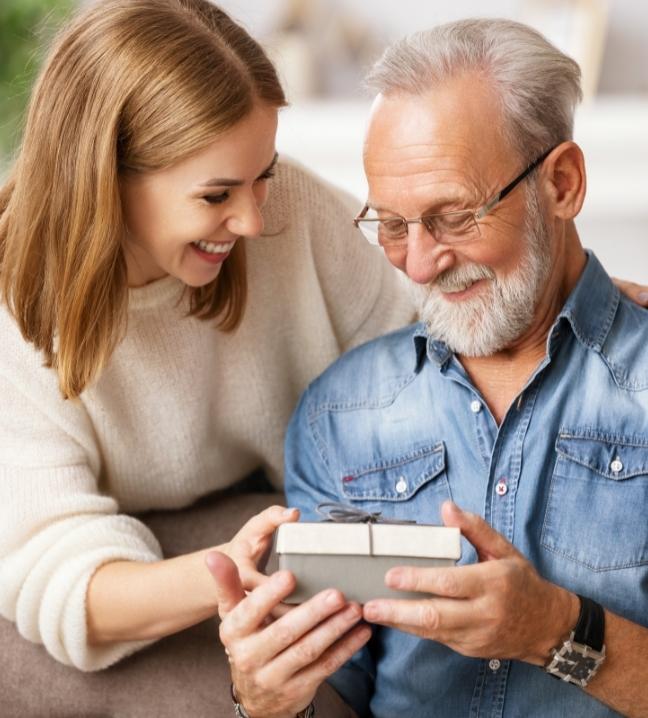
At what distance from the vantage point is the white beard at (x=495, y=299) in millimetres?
1548

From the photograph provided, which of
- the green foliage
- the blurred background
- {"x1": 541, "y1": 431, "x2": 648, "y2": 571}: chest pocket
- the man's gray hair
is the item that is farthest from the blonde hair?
the blurred background

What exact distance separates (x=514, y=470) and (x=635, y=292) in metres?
0.38

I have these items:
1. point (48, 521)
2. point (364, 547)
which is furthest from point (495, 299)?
point (48, 521)

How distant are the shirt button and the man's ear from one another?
1.48ft

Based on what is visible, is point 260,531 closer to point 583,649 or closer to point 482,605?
point 482,605

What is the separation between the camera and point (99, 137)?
1.54m

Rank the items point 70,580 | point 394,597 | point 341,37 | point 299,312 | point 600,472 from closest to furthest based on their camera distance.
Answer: point 394,597 < point 600,472 < point 70,580 < point 299,312 < point 341,37

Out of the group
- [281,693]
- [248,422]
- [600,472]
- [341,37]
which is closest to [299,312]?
[248,422]

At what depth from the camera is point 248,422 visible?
6.47 feet

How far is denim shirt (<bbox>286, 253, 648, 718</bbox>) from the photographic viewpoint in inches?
59.6

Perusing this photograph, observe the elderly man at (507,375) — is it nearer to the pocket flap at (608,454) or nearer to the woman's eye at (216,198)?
the pocket flap at (608,454)

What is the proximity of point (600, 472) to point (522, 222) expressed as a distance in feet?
1.20

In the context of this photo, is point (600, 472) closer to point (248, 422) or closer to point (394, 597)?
point (394, 597)

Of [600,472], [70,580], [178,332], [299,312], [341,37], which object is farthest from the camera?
[341,37]
